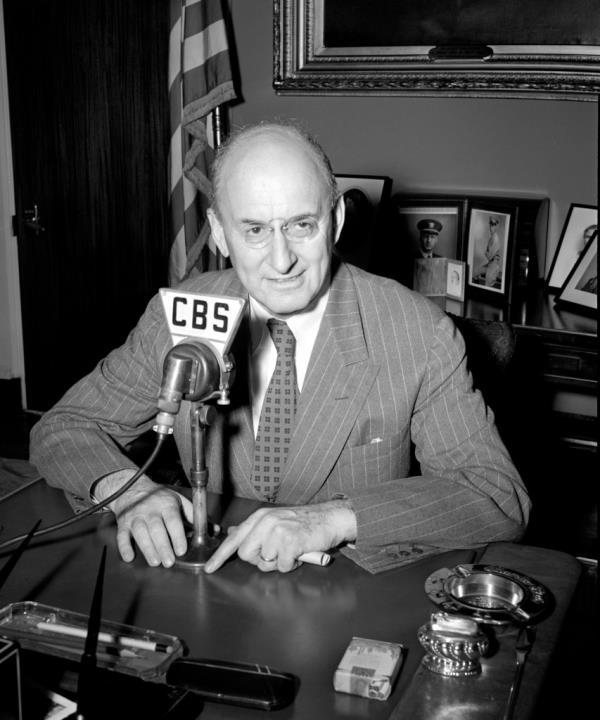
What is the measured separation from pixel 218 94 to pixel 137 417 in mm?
2307

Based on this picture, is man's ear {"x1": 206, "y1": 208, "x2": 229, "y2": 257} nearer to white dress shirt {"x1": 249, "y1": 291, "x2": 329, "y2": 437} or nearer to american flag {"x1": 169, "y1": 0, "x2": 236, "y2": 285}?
white dress shirt {"x1": 249, "y1": 291, "x2": 329, "y2": 437}

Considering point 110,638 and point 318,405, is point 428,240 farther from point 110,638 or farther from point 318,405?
point 110,638

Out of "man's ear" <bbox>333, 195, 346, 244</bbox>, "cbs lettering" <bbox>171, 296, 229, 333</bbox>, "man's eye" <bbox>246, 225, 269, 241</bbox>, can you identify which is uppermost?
"man's ear" <bbox>333, 195, 346, 244</bbox>

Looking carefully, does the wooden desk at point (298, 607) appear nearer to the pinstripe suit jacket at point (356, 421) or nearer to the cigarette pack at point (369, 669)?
the cigarette pack at point (369, 669)

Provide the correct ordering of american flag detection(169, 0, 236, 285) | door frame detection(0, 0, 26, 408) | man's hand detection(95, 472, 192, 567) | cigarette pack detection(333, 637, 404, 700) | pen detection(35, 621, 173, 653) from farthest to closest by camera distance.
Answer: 1. door frame detection(0, 0, 26, 408)
2. american flag detection(169, 0, 236, 285)
3. man's hand detection(95, 472, 192, 567)
4. pen detection(35, 621, 173, 653)
5. cigarette pack detection(333, 637, 404, 700)

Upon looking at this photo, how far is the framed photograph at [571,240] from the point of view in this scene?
3.54 metres

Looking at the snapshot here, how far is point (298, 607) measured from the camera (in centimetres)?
140

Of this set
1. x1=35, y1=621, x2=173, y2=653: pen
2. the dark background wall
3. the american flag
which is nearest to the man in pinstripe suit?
x1=35, y1=621, x2=173, y2=653: pen

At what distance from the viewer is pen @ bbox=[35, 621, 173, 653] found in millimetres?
1273

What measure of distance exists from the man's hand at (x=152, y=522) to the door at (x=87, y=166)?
3.03 m

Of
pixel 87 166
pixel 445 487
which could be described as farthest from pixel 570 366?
pixel 87 166

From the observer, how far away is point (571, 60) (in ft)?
11.1

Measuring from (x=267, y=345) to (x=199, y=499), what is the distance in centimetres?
53

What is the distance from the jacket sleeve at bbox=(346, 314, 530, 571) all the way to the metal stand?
25 cm
